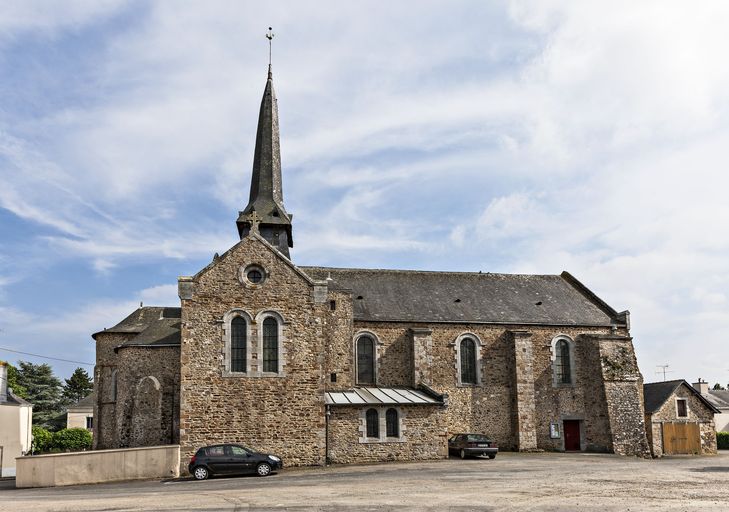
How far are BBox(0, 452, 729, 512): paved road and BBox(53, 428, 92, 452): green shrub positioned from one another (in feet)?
68.6

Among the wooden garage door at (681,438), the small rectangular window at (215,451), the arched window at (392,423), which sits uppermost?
the arched window at (392,423)

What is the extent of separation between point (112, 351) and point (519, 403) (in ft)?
64.9

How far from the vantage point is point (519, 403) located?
32938 mm

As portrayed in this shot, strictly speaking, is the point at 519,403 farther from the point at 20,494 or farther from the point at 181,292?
the point at 20,494

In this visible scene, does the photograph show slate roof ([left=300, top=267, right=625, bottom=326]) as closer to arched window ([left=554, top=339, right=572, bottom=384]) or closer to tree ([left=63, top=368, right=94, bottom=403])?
arched window ([left=554, top=339, right=572, bottom=384])

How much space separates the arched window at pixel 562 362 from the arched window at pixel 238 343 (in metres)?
16.8

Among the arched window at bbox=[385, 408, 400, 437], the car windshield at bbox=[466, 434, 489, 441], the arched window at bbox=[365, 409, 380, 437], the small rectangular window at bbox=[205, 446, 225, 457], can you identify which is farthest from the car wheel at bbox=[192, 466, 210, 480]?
the car windshield at bbox=[466, 434, 489, 441]

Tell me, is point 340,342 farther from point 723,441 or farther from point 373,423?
point 723,441

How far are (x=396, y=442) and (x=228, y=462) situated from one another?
7.43 m

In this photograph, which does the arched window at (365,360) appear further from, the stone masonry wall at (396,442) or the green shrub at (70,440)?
the green shrub at (70,440)

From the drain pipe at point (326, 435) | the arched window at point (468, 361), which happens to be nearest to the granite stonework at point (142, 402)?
the drain pipe at point (326, 435)

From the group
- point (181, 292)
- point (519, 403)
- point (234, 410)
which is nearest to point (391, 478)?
point (234, 410)

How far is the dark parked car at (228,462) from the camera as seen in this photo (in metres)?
22.8

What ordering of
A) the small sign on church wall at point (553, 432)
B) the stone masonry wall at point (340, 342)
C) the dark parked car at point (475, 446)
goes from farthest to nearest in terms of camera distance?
the small sign on church wall at point (553, 432)
the stone masonry wall at point (340, 342)
the dark parked car at point (475, 446)
